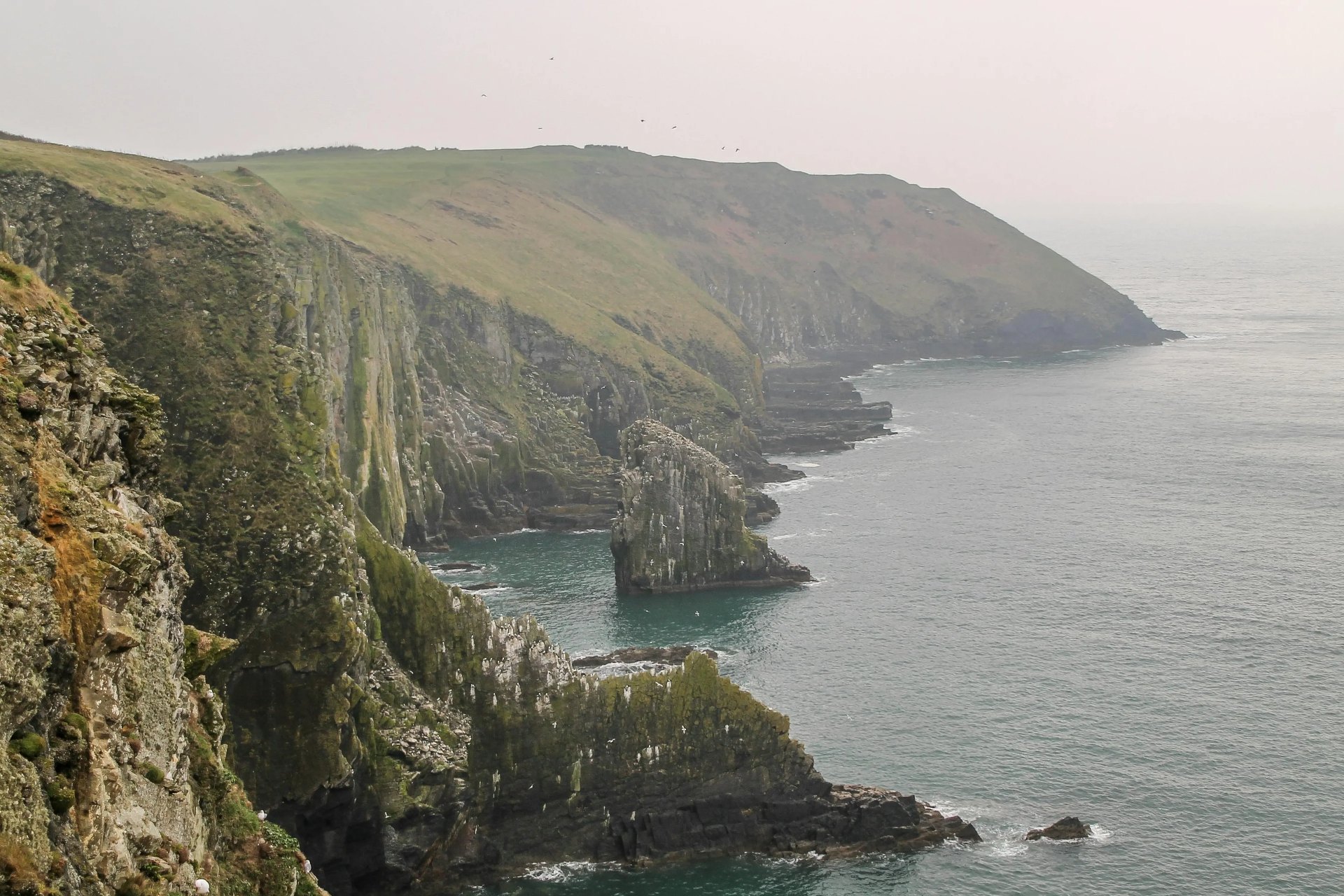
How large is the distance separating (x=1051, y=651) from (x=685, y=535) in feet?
127

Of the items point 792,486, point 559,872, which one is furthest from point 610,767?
point 792,486

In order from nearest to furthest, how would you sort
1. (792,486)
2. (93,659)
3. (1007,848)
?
(93,659) < (1007,848) < (792,486)

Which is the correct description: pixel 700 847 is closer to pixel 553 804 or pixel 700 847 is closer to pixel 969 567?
pixel 553 804

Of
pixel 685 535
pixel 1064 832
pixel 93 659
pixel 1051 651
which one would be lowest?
pixel 1064 832

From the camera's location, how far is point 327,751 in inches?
2692

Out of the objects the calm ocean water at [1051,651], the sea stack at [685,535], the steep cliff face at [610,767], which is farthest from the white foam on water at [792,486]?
the steep cliff face at [610,767]

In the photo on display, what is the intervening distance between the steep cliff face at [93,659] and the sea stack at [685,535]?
87928 mm

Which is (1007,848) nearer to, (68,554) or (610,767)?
(610,767)

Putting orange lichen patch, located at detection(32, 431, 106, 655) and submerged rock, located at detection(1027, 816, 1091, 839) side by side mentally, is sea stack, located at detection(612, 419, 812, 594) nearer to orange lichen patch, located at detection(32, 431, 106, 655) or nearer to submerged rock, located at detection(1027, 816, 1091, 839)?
submerged rock, located at detection(1027, 816, 1091, 839)

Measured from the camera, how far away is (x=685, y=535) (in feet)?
436

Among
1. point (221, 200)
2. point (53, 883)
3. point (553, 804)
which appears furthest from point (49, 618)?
point (221, 200)

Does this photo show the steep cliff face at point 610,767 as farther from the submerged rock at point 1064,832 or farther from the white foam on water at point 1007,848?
the submerged rock at point 1064,832

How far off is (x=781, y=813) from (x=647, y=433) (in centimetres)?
6485

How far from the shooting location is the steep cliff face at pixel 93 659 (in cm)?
2841
